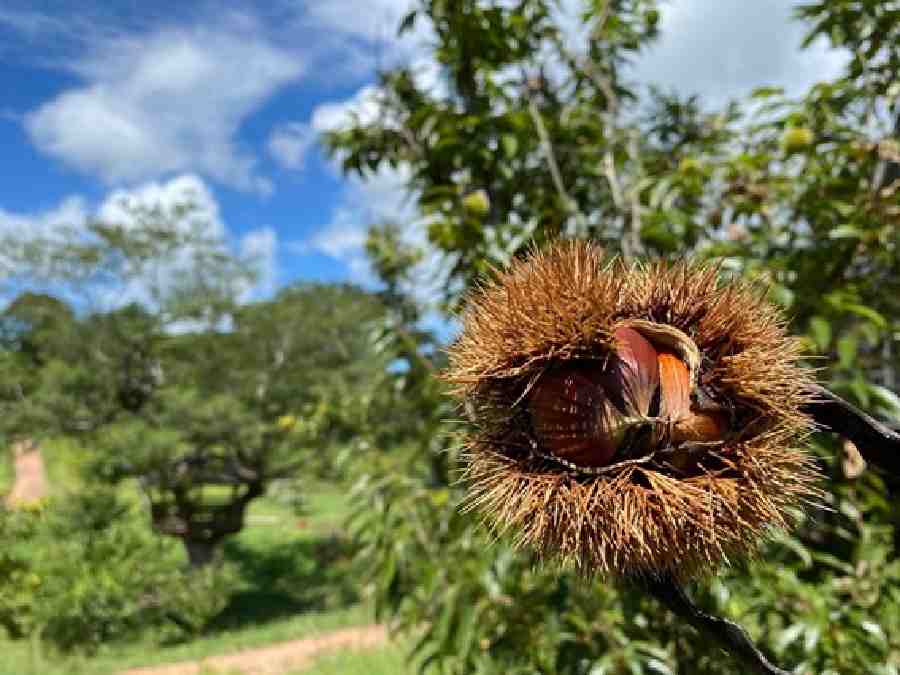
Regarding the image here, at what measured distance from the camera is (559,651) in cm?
193

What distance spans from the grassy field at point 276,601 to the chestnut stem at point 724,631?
5554 millimetres

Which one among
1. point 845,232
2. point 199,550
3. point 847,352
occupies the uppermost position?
point 845,232

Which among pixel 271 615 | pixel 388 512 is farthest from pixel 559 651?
pixel 271 615

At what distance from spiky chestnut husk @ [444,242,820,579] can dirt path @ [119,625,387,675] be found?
9.23 m

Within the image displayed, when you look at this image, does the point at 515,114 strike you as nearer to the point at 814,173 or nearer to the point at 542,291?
the point at 814,173

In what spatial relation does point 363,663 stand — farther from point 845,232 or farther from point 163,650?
point 845,232

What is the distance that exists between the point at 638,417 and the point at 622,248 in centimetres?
157

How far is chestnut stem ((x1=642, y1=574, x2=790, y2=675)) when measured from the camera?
2.00 feet

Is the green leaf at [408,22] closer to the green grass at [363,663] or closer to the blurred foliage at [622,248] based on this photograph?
the blurred foliage at [622,248]

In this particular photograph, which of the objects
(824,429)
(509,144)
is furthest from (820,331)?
(824,429)

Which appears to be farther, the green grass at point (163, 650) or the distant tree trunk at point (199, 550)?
the distant tree trunk at point (199, 550)

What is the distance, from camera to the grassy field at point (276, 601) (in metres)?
9.55

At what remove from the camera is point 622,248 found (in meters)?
2.14

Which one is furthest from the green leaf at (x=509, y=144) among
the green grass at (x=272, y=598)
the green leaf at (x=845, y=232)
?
the green grass at (x=272, y=598)
